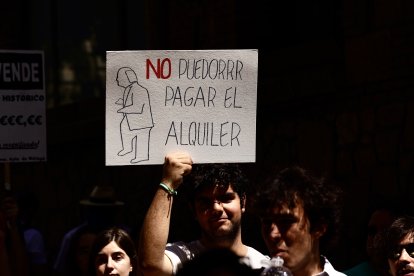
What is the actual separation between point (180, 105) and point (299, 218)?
1.13 m

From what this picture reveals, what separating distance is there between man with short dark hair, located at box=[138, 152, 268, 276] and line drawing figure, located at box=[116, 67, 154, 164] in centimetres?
16

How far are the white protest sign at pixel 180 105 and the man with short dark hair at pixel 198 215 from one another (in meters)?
0.10

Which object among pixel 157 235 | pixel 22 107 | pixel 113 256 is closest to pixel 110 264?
pixel 113 256

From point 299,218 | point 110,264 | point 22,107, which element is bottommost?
point 110,264

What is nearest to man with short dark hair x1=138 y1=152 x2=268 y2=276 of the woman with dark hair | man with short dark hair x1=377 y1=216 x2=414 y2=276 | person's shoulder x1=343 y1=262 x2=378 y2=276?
man with short dark hair x1=377 y1=216 x2=414 y2=276

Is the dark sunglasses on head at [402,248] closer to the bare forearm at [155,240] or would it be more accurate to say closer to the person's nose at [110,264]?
the bare forearm at [155,240]

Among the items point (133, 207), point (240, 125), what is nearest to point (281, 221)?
point (240, 125)

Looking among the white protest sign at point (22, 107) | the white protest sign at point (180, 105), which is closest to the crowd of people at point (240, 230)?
the white protest sign at point (180, 105)

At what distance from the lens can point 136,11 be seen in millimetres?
14961

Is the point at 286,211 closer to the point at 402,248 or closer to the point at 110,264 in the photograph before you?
the point at 402,248

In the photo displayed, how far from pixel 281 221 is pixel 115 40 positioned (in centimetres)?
1013

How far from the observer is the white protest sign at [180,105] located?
6.33 metres

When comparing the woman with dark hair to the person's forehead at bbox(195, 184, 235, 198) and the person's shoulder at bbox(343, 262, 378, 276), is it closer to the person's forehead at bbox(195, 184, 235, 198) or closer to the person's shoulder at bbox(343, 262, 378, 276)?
the person's shoulder at bbox(343, 262, 378, 276)

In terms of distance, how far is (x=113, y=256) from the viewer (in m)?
7.37
